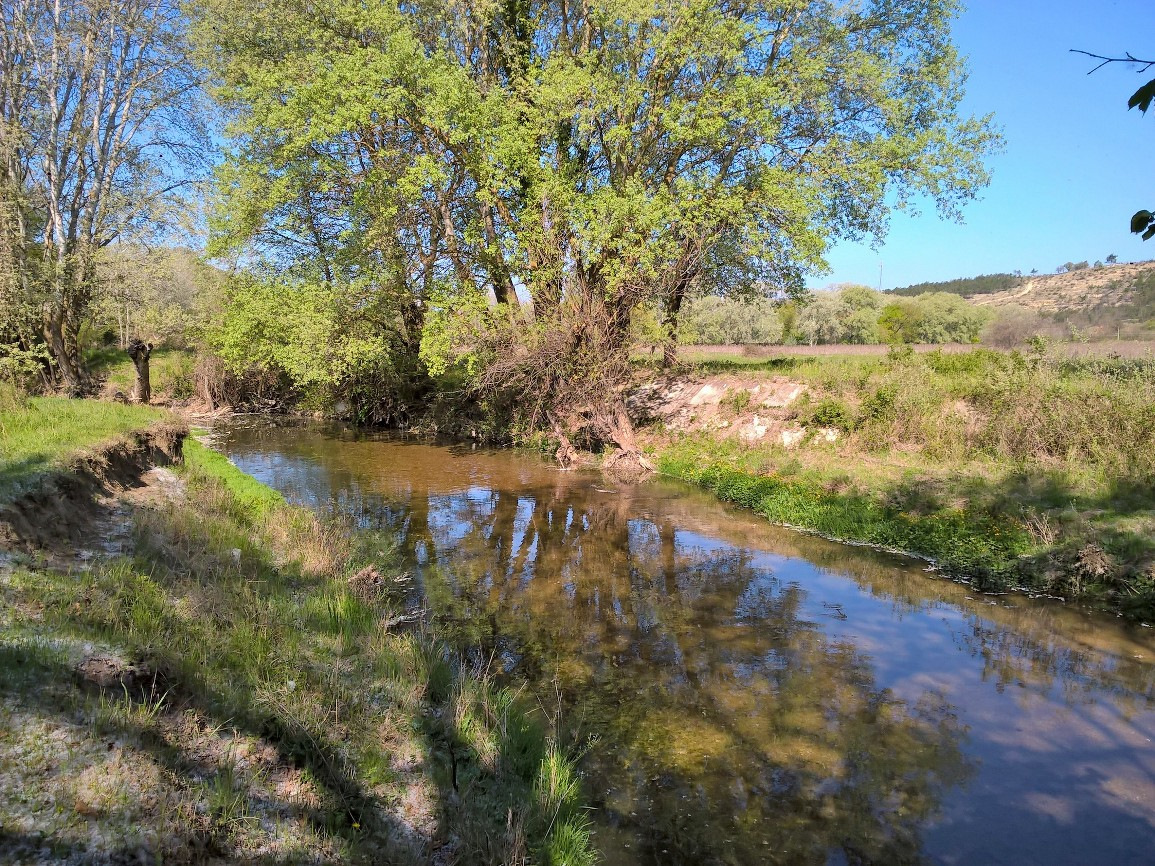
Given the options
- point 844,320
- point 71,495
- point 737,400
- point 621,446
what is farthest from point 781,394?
point 844,320

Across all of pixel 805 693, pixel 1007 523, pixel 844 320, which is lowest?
pixel 805 693

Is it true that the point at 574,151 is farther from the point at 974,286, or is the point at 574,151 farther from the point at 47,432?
the point at 974,286

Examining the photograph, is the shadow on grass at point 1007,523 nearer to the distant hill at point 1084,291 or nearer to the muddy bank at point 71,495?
the muddy bank at point 71,495

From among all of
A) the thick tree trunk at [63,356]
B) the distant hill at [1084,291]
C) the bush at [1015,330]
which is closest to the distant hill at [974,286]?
the distant hill at [1084,291]

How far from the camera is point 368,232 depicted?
69.3 ft

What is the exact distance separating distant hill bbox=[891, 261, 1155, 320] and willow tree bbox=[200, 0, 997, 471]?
2465 centimetres

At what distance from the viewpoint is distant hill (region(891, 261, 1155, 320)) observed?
4000 centimetres

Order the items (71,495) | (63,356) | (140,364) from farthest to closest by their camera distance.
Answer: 1. (140,364)
2. (63,356)
3. (71,495)

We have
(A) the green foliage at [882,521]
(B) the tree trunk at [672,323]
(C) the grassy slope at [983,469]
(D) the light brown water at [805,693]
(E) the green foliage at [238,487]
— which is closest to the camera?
(D) the light brown water at [805,693]

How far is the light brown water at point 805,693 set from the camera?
4938 mm

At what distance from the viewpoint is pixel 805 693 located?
6.87 m

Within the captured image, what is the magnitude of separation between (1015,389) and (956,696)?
382 inches

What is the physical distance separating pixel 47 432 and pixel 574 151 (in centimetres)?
1733

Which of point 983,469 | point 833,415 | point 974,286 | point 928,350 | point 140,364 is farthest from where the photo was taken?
point 974,286
